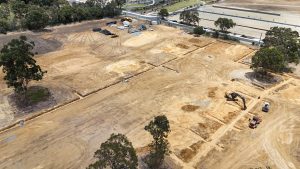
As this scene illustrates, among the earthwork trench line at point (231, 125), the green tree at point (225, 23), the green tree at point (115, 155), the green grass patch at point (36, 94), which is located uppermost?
the green tree at point (225, 23)

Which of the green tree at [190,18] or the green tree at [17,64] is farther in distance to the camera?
the green tree at [190,18]

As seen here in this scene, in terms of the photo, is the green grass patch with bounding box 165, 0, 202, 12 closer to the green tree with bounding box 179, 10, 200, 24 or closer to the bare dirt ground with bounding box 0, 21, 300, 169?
the green tree with bounding box 179, 10, 200, 24

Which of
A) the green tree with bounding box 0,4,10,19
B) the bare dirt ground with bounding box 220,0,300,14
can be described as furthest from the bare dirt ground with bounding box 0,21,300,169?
the bare dirt ground with bounding box 220,0,300,14

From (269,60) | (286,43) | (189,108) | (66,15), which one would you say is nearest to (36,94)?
(189,108)

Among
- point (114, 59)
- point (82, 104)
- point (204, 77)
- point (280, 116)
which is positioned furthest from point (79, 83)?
point (280, 116)

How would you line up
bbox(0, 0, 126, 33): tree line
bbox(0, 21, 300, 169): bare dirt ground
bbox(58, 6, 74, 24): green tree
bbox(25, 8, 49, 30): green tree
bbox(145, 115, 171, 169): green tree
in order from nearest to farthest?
bbox(145, 115, 171, 169): green tree
bbox(0, 21, 300, 169): bare dirt ground
bbox(25, 8, 49, 30): green tree
bbox(0, 0, 126, 33): tree line
bbox(58, 6, 74, 24): green tree

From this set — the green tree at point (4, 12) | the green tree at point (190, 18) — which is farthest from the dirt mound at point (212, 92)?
the green tree at point (4, 12)

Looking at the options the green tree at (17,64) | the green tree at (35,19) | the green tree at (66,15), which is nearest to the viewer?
the green tree at (17,64)

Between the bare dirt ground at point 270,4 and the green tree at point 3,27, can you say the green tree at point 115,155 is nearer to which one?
the green tree at point 3,27
